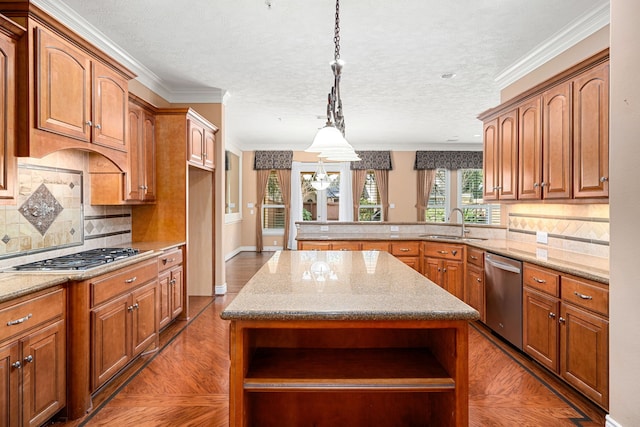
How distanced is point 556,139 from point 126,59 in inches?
159

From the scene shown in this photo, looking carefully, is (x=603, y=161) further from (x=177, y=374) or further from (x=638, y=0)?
(x=177, y=374)

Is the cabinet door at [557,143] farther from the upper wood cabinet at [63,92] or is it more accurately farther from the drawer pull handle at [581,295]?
the upper wood cabinet at [63,92]

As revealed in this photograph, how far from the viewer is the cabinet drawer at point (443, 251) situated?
166 inches

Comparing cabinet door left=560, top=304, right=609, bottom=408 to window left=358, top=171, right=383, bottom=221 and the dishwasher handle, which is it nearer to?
the dishwasher handle

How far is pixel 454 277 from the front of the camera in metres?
4.26

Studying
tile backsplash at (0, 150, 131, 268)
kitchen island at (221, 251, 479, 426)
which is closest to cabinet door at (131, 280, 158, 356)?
tile backsplash at (0, 150, 131, 268)

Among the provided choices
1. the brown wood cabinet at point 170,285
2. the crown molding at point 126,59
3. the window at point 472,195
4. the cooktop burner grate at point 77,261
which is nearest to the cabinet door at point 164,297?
the brown wood cabinet at point 170,285

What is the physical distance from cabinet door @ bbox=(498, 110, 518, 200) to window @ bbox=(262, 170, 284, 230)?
6.43 m

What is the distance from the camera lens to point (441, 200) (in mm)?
9656

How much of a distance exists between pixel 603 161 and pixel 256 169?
311 inches

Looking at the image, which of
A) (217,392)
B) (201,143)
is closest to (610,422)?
(217,392)

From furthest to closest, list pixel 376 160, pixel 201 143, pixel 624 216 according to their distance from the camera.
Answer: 1. pixel 376 160
2. pixel 201 143
3. pixel 624 216

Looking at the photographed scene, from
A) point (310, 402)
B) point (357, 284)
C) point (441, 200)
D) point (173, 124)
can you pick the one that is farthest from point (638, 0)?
point (441, 200)

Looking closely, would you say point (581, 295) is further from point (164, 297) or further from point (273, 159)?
point (273, 159)
